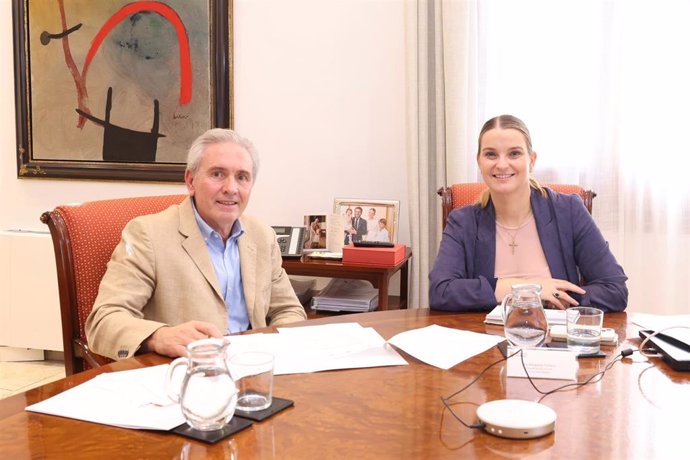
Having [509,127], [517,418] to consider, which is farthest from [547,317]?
[509,127]

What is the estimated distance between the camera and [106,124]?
13.2 feet

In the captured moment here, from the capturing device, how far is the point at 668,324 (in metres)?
1.91

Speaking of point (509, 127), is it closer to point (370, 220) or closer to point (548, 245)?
point (548, 245)

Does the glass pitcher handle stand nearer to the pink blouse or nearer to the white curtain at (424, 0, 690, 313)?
the pink blouse

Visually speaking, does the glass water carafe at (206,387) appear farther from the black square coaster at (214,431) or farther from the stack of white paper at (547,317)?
the stack of white paper at (547,317)

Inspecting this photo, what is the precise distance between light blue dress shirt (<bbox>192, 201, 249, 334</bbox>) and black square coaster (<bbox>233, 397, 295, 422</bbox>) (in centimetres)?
92

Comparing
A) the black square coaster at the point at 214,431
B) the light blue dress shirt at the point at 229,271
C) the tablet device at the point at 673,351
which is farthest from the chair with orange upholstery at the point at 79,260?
the tablet device at the point at 673,351

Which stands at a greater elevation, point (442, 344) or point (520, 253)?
point (520, 253)

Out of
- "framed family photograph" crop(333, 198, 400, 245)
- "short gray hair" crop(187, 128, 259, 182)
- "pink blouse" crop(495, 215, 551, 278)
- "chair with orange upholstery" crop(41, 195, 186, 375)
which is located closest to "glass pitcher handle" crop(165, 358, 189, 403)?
"chair with orange upholstery" crop(41, 195, 186, 375)

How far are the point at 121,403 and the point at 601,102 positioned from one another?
2674mm

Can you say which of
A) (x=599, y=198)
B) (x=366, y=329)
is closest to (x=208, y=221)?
(x=366, y=329)

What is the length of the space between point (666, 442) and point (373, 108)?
274 centimetres

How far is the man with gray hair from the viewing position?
197 centimetres

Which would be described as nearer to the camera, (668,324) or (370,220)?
(668,324)
